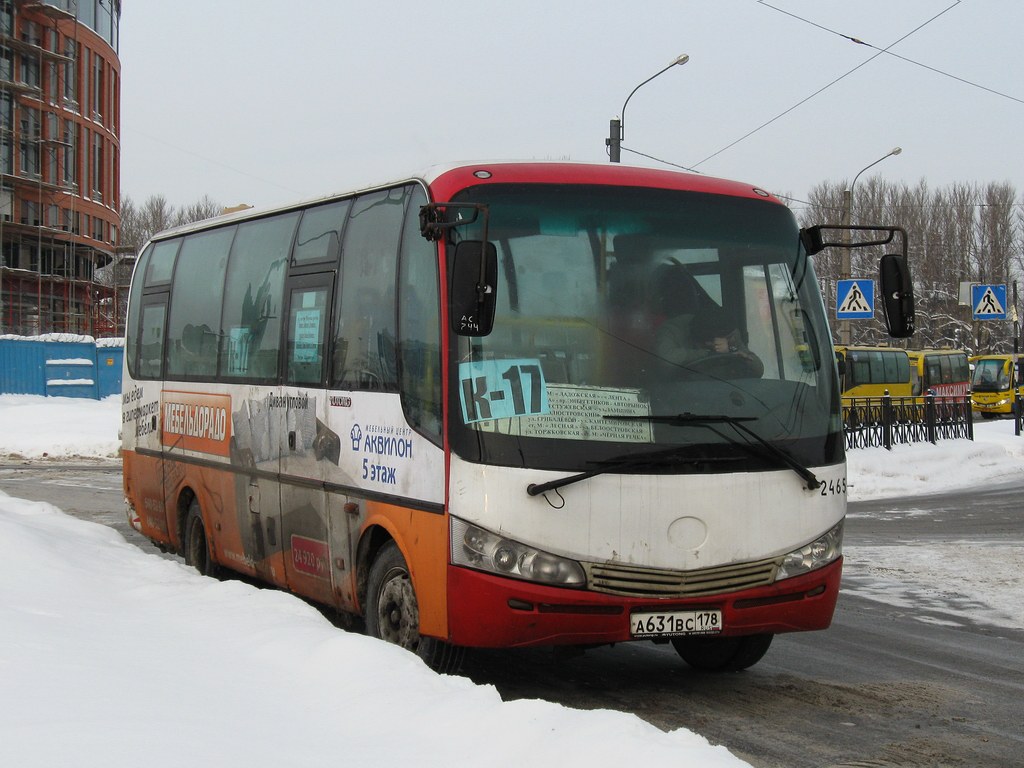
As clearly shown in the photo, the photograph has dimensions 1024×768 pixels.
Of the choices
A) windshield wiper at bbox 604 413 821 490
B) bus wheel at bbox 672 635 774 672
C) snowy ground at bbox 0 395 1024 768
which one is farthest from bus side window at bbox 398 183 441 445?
bus wheel at bbox 672 635 774 672

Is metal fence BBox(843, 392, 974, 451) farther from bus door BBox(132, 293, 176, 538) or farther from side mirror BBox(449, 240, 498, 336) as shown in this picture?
side mirror BBox(449, 240, 498, 336)

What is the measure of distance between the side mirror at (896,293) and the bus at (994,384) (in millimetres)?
53878

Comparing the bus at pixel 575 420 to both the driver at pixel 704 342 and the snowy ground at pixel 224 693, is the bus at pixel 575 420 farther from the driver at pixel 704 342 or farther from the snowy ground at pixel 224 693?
the snowy ground at pixel 224 693

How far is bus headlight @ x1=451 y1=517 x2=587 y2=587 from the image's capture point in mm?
6371

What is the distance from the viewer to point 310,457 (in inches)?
330

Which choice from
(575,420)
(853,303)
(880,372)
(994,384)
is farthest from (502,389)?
(994,384)

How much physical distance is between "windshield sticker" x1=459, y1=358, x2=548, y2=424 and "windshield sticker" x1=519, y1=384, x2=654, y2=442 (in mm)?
58

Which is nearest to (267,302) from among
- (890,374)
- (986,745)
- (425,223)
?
(425,223)

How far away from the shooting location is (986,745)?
19.4 ft

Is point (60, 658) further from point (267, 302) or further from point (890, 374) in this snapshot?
point (890, 374)

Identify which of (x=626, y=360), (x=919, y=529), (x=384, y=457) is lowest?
(x=919, y=529)

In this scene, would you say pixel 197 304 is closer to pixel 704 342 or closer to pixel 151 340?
pixel 151 340

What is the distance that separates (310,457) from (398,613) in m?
1.58

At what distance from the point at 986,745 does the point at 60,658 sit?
13.0 ft
